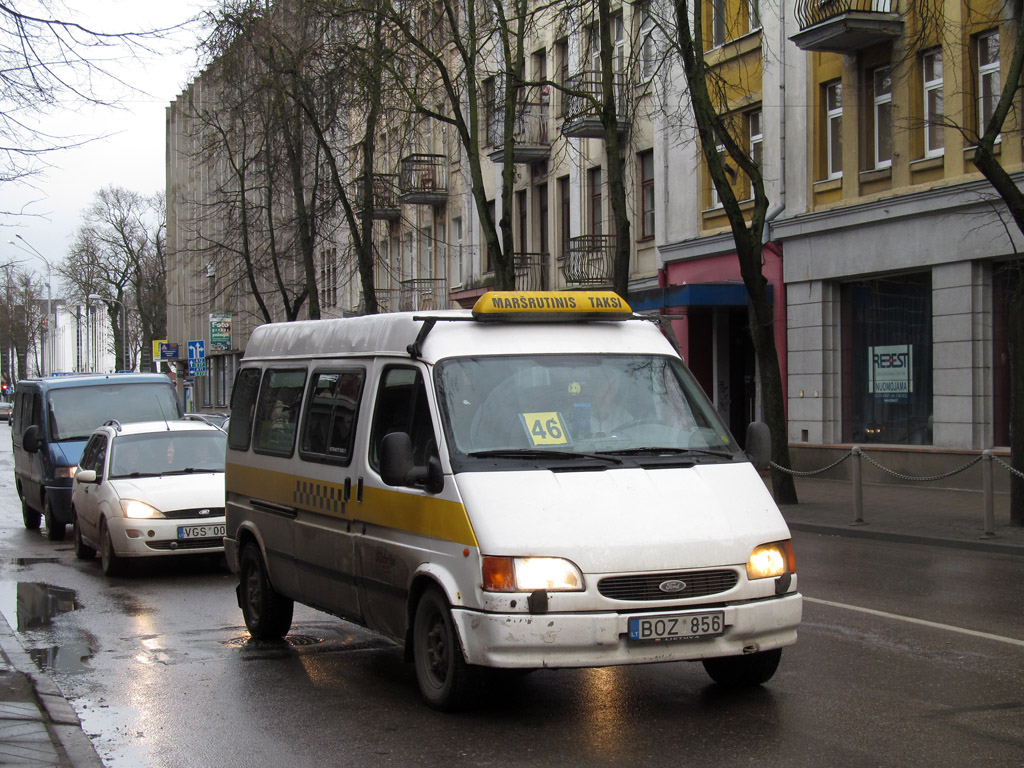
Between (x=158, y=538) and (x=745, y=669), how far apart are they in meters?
7.75

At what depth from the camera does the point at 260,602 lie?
30.5 feet

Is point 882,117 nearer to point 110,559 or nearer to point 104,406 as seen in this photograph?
point 104,406

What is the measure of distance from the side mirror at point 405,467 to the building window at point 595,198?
2671cm

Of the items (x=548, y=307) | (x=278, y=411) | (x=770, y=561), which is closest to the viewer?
(x=770, y=561)

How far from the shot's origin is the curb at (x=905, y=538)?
14305 mm

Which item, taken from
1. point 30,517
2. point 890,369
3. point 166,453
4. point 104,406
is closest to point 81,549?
point 166,453

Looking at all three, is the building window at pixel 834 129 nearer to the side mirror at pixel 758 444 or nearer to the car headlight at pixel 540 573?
the side mirror at pixel 758 444

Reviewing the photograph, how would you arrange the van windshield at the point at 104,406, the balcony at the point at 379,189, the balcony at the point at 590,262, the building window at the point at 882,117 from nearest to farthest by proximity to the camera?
the van windshield at the point at 104,406 → the building window at the point at 882,117 → the balcony at the point at 590,262 → the balcony at the point at 379,189

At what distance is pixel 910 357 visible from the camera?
2333 cm

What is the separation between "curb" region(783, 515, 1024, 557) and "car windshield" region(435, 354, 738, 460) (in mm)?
8052

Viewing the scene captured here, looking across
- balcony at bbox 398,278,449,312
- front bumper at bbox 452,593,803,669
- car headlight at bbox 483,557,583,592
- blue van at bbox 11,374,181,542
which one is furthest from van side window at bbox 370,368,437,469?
balcony at bbox 398,278,449,312

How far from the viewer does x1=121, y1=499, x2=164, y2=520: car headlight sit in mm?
13308

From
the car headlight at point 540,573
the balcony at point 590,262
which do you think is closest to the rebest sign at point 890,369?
the balcony at point 590,262

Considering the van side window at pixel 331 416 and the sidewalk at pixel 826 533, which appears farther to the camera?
the van side window at pixel 331 416
